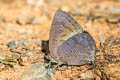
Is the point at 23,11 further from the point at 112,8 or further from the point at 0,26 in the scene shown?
the point at 112,8

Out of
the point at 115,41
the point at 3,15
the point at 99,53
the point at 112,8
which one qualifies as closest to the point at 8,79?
the point at 99,53

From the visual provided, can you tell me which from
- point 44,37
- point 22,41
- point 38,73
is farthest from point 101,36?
point 38,73

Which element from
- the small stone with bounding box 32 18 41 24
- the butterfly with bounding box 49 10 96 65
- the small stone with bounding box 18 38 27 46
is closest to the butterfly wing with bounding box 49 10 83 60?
the butterfly with bounding box 49 10 96 65

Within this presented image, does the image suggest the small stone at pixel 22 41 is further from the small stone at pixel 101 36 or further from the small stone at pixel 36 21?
the small stone at pixel 101 36

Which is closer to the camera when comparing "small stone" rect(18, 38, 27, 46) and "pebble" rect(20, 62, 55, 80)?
"pebble" rect(20, 62, 55, 80)

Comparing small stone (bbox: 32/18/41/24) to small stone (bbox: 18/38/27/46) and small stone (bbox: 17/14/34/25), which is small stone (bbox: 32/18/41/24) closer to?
small stone (bbox: 17/14/34/25)

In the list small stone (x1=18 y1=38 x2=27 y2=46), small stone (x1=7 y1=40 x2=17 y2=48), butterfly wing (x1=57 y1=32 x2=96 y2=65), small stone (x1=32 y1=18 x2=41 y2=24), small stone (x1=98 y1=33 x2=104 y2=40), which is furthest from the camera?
small stone (x1=32 y1=18 x2=41 y2=24)

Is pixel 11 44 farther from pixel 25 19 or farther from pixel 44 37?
pixel 25 19
